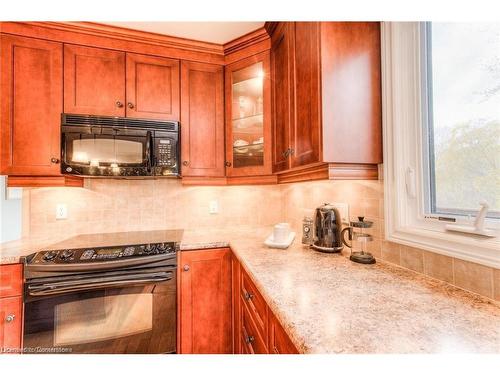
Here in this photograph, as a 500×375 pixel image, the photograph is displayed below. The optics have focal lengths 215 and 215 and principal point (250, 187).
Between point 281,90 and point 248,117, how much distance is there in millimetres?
379

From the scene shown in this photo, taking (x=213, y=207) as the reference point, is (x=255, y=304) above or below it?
below

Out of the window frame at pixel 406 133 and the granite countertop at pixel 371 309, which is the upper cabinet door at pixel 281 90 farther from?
the granite countertop at pixel 371 309

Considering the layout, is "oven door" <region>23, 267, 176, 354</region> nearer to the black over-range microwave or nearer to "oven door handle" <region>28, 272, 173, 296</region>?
"oven door handle" <region>28, 272, 173, 296</region>

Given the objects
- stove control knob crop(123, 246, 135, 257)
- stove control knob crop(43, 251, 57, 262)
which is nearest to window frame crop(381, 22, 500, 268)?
stove control knob crop(123, 246, 135, 257)

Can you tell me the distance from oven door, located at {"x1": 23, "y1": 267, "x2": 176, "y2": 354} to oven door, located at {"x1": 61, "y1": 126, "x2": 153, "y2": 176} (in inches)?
25.7

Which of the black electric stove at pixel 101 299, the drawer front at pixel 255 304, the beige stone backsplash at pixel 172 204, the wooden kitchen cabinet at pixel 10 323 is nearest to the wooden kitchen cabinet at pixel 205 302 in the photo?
the black electric stove at pixel 101 299

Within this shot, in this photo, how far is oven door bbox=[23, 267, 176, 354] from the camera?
115 cm

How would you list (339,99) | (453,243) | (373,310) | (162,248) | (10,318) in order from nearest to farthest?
(373,310)
(453,243)
(339,99)
(10,318)
(162,248)

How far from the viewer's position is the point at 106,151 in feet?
4.72

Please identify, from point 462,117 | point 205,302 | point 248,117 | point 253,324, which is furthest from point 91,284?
point 462,117

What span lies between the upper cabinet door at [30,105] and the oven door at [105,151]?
5.0 inches

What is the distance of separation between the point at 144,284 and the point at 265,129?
49.9 inches

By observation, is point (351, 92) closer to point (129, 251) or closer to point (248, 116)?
point (248, 116)
